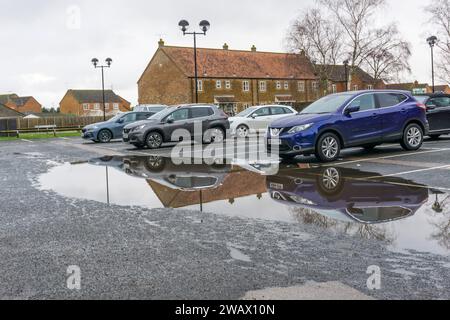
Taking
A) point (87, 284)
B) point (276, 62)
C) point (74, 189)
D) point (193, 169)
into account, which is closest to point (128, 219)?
point (87, 284)

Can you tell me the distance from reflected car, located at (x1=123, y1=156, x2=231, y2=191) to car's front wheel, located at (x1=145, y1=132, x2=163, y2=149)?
338 centimetres

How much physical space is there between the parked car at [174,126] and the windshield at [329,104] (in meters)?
6.75

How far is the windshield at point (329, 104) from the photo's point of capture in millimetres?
12820

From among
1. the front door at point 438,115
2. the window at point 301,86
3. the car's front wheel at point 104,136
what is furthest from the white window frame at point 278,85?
the front door at point 438,115

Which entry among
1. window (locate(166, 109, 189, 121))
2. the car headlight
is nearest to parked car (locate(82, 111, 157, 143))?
window (locate(166, 109, 189, 121))

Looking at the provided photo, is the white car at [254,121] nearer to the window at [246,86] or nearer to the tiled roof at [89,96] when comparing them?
the window at [246,86]

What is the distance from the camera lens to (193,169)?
40.6 ft

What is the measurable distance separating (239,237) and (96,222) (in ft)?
7.25

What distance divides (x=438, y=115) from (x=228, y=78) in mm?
47346

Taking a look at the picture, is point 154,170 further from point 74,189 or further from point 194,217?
point 194,217

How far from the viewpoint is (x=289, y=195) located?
27.3 feet

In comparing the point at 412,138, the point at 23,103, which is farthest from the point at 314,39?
the point at 23,103

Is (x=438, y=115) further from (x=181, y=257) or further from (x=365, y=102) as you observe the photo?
(x=181, y=257)
